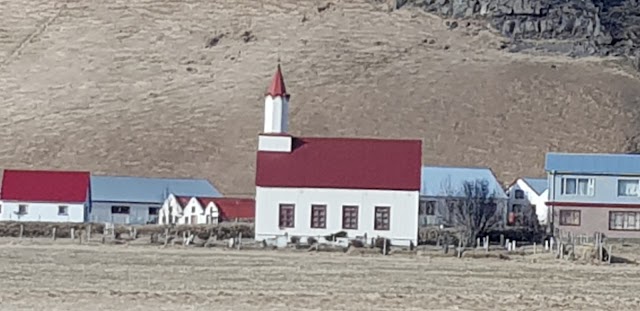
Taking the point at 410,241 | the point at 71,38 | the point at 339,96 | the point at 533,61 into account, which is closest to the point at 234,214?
the point at 410,241

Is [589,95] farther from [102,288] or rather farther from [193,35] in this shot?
[102,288]

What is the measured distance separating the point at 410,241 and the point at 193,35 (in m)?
66.4

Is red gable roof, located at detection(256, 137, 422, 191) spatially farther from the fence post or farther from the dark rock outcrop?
the dark rock outcrop

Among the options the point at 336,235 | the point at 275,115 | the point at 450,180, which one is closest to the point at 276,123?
the point at 275,115

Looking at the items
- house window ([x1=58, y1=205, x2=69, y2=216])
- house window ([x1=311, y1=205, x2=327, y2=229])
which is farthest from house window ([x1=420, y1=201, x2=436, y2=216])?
house window ([x1=58, y1=205, x2=69, y2=216])

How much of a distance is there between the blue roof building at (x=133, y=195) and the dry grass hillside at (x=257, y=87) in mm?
6789

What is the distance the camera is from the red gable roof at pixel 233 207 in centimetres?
7888

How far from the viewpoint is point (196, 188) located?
8769 cm

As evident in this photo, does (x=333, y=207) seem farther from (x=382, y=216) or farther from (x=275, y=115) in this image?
(x=275, y=115)

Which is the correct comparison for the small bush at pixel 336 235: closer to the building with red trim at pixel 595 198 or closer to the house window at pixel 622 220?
the building with red trim at pixel 595 198

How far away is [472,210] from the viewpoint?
68938 millimetres

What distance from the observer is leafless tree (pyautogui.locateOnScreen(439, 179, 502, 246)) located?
6600 centimetres

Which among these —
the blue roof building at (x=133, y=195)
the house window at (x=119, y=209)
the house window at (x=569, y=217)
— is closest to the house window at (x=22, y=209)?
the blue roof building at (x=133, y=195)

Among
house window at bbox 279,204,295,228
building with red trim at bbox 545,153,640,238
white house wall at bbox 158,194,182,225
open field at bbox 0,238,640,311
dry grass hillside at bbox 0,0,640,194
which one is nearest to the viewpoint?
open field at bbox 0,238,640,311
